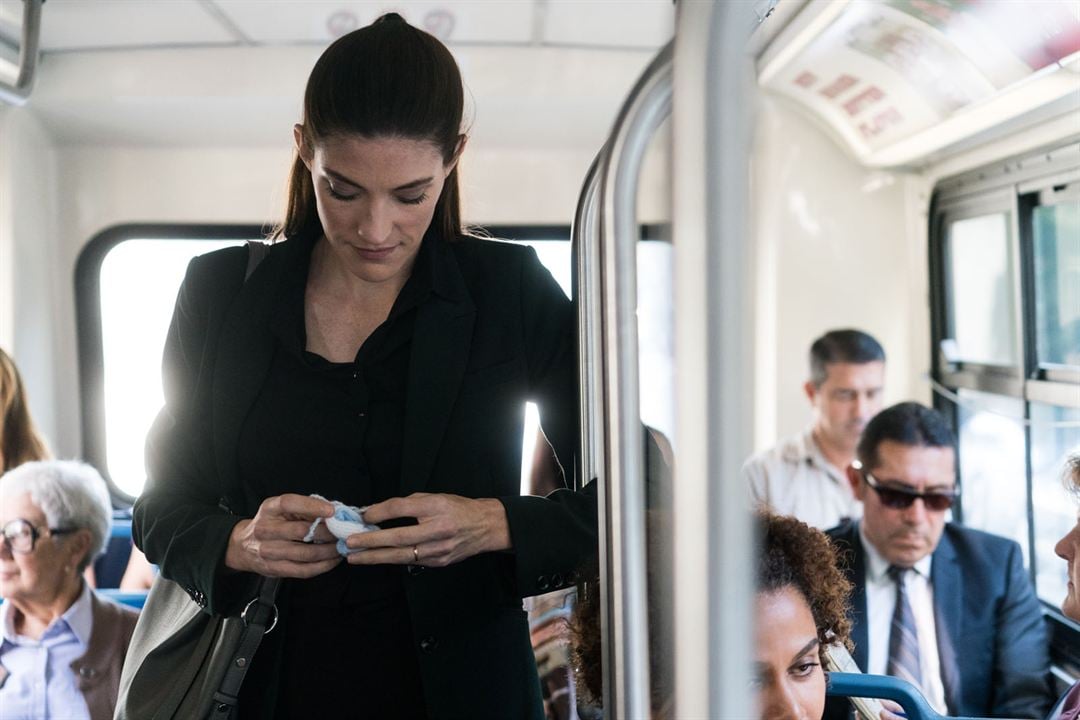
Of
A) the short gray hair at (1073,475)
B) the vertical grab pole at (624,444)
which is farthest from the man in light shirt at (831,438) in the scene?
the vertical grab pole at (624,444)

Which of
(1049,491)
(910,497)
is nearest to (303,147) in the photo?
(910,497)

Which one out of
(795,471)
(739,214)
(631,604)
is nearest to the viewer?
(739,214)

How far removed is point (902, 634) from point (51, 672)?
2411mm

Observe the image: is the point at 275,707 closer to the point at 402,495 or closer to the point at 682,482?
the point at 402,495

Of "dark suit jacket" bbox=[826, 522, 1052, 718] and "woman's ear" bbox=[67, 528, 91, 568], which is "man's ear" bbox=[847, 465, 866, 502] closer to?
"dark suit jacket" bbox=[826, 522, 1052, 718]

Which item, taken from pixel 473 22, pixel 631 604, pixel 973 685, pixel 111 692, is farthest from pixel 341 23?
pixel 973 685

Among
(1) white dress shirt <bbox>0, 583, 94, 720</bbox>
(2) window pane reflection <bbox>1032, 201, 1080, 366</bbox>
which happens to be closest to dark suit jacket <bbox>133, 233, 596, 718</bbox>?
(1) white dress shirt <bbox>0, 583, 94, 720</bbox>

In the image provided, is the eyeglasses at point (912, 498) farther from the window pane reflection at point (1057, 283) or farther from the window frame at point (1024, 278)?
the window pane reflection at point (1057, 283)

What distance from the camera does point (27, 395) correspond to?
3.35 meters

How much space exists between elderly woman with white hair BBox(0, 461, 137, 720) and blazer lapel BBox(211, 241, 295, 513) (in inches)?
51.0

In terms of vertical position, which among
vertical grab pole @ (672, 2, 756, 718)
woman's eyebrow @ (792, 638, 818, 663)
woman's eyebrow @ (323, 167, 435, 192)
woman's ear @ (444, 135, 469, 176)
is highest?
woman's ear @ (444, 135, 469, 176)

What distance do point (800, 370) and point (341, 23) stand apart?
2464 mm

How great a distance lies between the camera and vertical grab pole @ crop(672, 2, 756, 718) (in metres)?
0.70

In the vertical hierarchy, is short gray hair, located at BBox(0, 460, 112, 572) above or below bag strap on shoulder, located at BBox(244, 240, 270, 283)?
below
